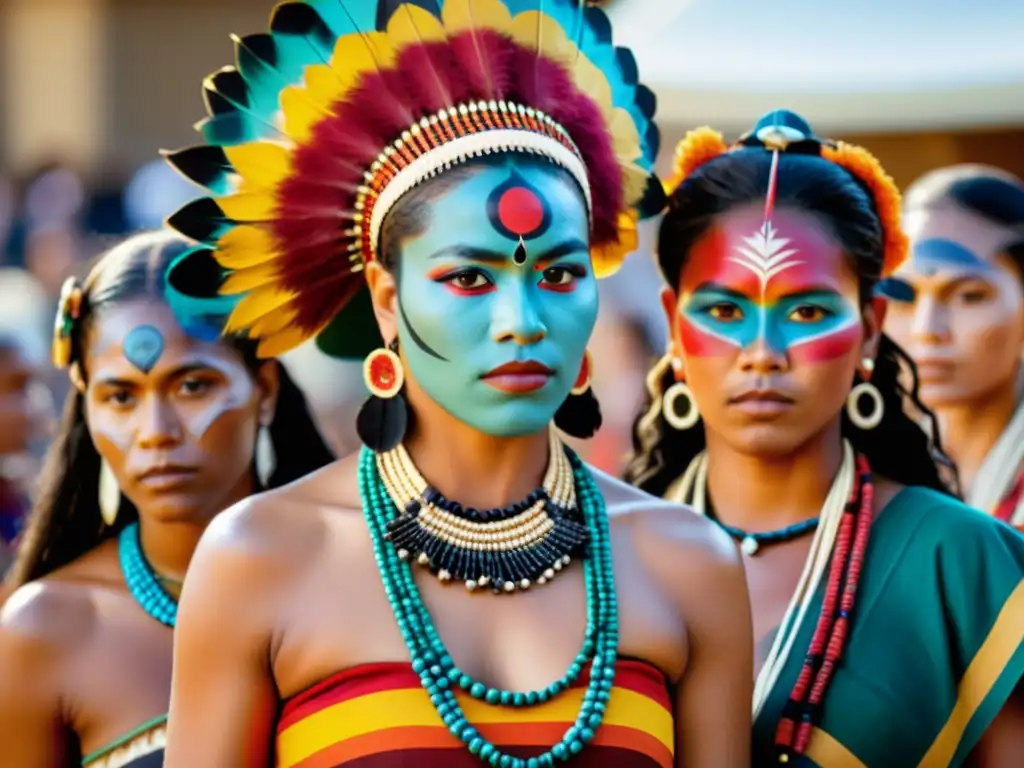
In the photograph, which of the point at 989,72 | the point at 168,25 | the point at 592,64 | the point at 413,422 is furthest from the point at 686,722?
the point at 168,25

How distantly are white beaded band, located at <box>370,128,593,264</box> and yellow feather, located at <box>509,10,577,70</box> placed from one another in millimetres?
180

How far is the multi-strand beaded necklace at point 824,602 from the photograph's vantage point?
11.5 feet

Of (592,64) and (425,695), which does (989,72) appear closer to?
(592,64)

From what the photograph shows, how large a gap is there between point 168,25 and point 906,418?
1613cm

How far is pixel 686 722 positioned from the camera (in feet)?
10.0

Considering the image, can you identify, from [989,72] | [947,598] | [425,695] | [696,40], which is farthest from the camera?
[696,40]

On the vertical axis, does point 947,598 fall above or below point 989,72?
below

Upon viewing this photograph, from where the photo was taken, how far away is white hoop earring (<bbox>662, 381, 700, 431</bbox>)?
401 centimetres

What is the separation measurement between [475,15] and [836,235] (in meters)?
1.10

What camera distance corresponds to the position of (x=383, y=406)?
3059mm

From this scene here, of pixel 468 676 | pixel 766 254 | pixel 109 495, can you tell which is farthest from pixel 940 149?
pixel 468 676

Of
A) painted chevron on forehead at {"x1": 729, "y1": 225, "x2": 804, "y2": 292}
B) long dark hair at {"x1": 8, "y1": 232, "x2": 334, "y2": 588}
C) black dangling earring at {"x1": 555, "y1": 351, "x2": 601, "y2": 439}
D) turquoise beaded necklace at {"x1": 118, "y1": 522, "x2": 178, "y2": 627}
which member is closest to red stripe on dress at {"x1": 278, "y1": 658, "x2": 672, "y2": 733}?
black dangling earring at {"x1": 555, "y1": 351, "x2": 601, "y2": 439}

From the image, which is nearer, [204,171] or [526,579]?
[526,579]

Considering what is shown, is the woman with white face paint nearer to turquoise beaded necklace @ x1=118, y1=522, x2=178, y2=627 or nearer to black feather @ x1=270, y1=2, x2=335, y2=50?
turquoise beaded necklace @ x1=118, y1=522, x2=178, y2=627
